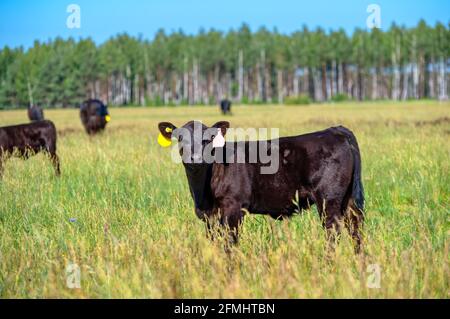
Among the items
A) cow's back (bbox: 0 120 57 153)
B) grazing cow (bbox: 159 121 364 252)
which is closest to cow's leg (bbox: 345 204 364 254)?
grazing cow (bbox: 159 121 364 252)

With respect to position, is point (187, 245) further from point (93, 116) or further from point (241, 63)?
point (241, 63)

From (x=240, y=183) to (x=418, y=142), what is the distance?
28.2 feet

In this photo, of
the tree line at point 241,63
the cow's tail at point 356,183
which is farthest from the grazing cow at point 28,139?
the tree line at point 241,63

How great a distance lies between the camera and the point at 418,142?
12688 mm

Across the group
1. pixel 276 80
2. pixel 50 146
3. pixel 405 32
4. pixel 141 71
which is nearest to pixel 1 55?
pixel 141 71

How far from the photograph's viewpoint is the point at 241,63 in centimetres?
9206

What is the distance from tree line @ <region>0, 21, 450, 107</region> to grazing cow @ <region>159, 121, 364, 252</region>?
7958 cm

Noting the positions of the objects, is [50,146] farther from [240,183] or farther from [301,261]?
[301,261]

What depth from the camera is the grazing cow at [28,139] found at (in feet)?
37.0

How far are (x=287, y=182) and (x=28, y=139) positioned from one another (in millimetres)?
7900

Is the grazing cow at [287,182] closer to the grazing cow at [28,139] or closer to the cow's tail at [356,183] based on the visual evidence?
the cow's tail at [356,183]

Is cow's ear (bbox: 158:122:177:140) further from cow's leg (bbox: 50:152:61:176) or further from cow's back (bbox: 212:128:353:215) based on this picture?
cow's leg (bbox: 50:152:61:176)

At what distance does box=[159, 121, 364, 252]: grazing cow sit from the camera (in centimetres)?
529

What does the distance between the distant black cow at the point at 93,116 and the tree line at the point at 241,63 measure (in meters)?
64.4
